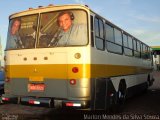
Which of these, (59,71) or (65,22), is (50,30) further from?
(59,71)

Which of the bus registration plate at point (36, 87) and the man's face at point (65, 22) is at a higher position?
the man's face at point (65, 22)

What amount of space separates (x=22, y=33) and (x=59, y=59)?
1.68 meters

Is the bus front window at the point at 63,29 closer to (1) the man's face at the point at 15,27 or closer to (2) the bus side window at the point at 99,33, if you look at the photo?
(2) the bus side window at the point at 99,33

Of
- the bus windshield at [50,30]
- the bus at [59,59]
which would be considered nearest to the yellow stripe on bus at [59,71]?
the bus at [59,59]

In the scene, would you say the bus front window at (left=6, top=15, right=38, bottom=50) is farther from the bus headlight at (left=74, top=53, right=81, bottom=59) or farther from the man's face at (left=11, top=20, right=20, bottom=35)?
the bus headlight at (left=74, top=53, right=81, bottom=59)

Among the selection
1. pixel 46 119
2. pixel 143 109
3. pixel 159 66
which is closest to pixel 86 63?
pixel 46 119

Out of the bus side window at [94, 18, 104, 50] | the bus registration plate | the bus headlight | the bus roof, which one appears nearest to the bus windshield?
the bus roof

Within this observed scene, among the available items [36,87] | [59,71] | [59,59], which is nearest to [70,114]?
[36,87]

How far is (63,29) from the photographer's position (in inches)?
375

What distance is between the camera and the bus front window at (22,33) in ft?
32.9

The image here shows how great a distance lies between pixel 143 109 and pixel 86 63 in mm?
4802

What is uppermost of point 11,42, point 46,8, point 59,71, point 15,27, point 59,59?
point 46,8

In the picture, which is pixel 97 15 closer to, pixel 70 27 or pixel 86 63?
pixel 70 27

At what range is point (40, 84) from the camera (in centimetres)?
966
